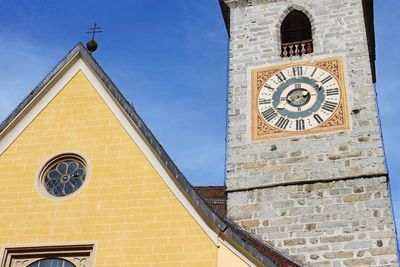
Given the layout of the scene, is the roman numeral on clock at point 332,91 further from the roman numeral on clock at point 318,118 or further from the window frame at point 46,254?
the window frame at point 46,254

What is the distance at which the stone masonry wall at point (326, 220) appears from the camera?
39.5ft

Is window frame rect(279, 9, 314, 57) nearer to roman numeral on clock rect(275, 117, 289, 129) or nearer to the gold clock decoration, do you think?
the gold clock decoration

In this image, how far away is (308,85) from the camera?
14.4 metres

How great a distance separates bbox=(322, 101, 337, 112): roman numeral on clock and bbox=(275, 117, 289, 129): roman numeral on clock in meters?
0.78

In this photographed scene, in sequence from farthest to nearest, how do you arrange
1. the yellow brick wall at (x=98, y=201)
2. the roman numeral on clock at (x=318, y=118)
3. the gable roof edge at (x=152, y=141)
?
the roman numeral on clock at (x=318, y=118)
the yellow brick wall at (x=98, y=201)
the gable roof edge at (x=152, y=141)

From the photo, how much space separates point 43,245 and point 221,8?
9.50 meters

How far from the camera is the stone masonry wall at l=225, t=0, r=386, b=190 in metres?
13.2

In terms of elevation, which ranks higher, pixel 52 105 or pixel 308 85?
pixel 308 85

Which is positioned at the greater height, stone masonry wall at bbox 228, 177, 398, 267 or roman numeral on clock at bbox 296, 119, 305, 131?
roman numeral on clock at bbox 296, 119, 305, 131

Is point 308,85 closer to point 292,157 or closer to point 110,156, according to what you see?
point 292,157

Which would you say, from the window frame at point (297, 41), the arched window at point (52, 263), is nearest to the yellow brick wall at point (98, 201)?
the arched window at point (52, 263)

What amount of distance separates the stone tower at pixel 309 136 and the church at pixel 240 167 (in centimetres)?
2

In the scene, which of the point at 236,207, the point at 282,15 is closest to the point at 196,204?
the point at 236,207

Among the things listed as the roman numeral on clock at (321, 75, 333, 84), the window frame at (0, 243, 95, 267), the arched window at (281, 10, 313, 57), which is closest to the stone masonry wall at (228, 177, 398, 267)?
the roman numeral on clock at (321, 75, 333, 84)
